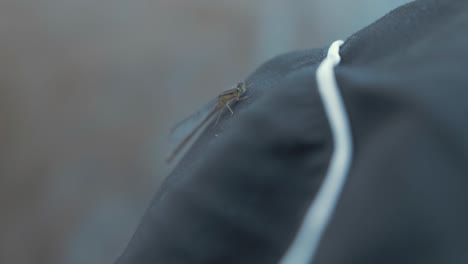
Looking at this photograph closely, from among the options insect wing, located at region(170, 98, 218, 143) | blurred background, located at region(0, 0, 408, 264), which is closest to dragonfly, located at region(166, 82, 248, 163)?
insect wing, located at region(170, 98, 218, 143)

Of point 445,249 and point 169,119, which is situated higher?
point 169,119

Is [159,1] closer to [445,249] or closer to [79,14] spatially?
[79,14]

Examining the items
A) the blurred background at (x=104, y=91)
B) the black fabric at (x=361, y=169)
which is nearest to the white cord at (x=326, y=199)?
the black fabric at (x=361, y=169)

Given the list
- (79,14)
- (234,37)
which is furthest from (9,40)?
(234,37)

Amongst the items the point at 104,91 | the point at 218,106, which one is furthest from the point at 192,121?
the point at 104,91

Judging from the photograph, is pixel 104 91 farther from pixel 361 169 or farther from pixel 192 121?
pixel 361 169

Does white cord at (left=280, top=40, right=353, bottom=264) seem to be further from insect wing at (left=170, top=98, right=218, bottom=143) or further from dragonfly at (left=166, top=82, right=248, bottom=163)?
insect wing at (left=170, top=98, right=218, bottom=143)

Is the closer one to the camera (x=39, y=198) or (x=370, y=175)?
(x=370, y=175)
